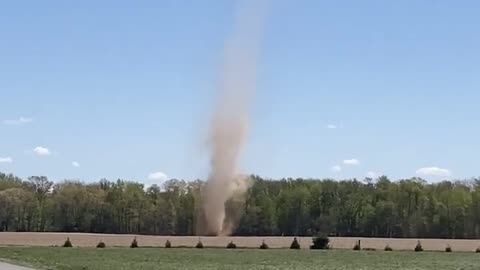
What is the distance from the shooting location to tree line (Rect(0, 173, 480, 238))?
384 feet

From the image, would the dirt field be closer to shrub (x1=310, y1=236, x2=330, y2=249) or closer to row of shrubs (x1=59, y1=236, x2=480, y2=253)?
row of shrubs (x1=59, y1=236, x2=480, y2=253)

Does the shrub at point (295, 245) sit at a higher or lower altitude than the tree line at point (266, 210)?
lower

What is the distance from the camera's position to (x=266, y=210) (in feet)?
392

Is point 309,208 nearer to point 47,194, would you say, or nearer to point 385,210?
point 385,210

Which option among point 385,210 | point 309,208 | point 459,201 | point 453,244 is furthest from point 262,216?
point 453,244

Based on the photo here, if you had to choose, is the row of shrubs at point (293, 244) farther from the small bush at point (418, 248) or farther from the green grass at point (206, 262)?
the green grass at point (206, 262)

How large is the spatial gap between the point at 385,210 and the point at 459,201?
9.81m

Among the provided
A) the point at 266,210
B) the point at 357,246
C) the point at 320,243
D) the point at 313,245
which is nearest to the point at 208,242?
the point at 313,245

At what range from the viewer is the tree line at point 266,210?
11706 centimetres

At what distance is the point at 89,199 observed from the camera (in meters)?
119

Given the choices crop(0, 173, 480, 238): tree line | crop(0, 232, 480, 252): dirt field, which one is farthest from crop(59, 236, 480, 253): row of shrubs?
crop(0, 173, 480, 238): tree line

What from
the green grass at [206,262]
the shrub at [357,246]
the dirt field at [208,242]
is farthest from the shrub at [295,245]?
the green grass at [206,262]

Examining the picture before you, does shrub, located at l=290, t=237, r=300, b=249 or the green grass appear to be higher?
shrub, located at l=290, t=237, r=300, b=249

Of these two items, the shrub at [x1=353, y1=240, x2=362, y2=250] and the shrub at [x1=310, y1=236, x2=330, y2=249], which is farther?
the shrub at [x1=353, y1=240, x2=362, y2=250]
